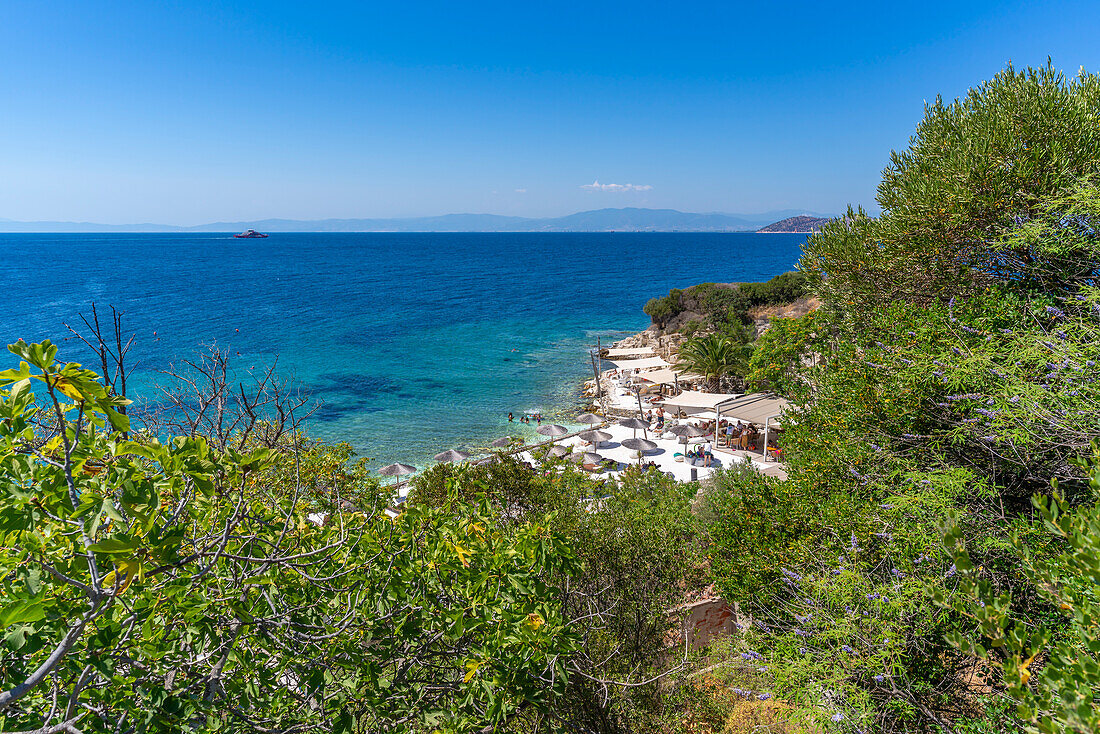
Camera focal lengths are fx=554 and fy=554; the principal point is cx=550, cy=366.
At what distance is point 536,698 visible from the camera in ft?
11.3

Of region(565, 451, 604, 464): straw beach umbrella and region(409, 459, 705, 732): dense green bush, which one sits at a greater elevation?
region(409, 459, 705, 732): dense green bush

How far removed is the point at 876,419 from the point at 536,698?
559 cm

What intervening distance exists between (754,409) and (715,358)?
10.5 metres

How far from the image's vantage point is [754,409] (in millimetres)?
19953

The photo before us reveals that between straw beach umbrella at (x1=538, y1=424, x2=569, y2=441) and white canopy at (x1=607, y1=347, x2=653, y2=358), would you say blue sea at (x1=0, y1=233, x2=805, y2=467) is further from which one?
white canopy at (x1=607, y1=347, x2=653, y2=358)

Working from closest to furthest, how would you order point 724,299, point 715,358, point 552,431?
point 552,431
point 715,358
point 724,299

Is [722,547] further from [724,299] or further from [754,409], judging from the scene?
[724,299]

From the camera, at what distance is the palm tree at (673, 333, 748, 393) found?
98.4ft

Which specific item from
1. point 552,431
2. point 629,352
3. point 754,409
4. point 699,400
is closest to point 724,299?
point 629,352

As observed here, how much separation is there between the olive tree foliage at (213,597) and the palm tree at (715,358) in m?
27.4

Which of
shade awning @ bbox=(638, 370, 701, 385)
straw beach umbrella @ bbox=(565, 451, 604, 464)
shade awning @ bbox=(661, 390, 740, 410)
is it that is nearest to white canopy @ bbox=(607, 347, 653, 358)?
shade awning @ bbox=(638, 370, 701, 385)

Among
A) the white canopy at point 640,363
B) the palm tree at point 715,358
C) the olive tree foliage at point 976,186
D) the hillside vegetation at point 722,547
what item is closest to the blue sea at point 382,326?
the white canopy at point 640,363

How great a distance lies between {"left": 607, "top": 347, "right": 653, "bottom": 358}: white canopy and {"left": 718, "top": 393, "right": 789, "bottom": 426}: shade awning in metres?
19.5

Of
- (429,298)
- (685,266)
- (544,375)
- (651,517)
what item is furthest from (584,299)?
(651,517)
